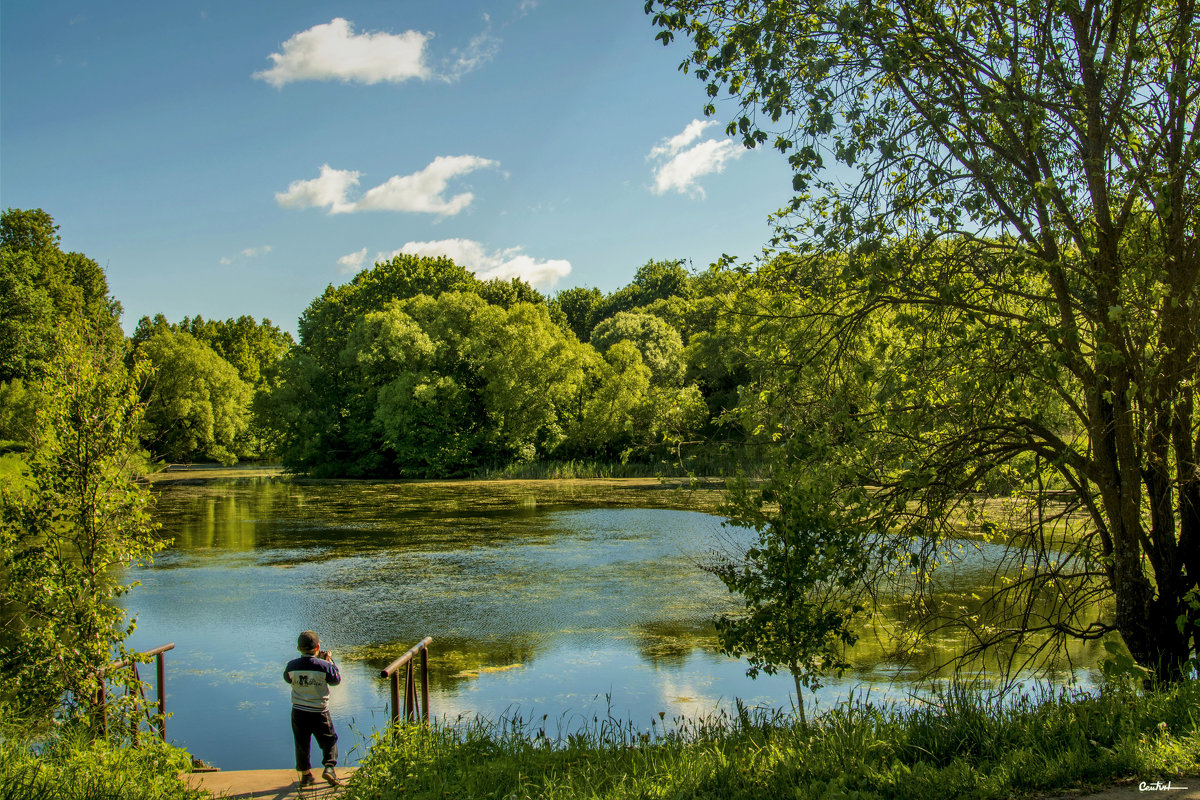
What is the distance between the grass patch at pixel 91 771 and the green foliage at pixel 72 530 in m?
0.51

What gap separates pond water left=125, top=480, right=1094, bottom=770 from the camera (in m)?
9.69

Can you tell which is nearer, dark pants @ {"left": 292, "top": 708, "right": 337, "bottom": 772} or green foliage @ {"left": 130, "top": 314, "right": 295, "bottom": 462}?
dark pants @ {"left": 292, "top": 708, "right": 337, "bottom": 772}

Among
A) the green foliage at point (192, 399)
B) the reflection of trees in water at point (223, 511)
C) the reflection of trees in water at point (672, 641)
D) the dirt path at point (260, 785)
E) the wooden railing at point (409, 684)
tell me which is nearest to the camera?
the dirt path at point (260, 785)

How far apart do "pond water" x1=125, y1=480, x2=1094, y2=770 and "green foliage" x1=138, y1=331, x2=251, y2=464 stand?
31.6 meters

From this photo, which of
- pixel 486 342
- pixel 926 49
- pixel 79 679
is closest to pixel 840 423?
pixel 926 49

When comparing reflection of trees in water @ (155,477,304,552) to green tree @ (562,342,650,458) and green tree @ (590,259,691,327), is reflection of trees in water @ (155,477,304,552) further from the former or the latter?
green tree @ (590,259,691,327)

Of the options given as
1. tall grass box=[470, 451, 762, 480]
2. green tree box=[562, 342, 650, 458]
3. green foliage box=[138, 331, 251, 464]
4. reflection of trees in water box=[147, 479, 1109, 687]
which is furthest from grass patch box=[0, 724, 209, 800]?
green foliage box=[138, 331, 251, 464]

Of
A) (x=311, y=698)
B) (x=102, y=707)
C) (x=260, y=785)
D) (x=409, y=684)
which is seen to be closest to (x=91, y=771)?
(x=260, y=785)

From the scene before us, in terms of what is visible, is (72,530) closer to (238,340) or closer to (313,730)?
(313,730)

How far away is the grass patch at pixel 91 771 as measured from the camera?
198 inches

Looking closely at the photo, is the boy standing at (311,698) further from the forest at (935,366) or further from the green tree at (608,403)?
the green tree at (608,403)

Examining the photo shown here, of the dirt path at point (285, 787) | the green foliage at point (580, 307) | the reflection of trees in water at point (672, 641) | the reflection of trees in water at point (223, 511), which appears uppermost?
the green foliage at point (580, 307)

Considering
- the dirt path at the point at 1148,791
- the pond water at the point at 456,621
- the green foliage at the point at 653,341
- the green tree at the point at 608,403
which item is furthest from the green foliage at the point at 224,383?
the dirt path at the point at 1148,791

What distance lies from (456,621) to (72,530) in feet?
24.2
